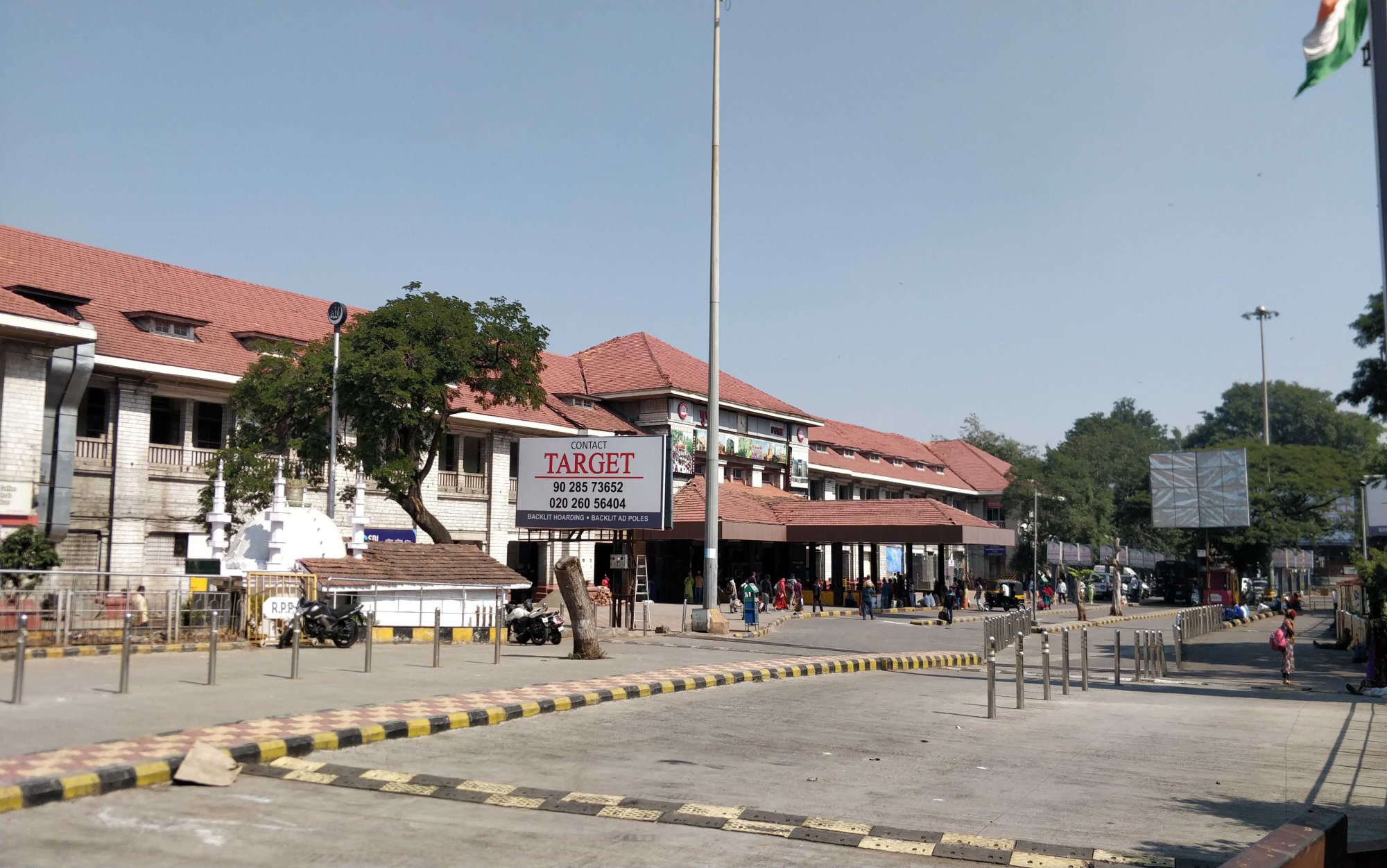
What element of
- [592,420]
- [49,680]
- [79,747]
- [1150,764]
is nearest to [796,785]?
[1150,764]

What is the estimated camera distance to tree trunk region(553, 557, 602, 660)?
1880cm

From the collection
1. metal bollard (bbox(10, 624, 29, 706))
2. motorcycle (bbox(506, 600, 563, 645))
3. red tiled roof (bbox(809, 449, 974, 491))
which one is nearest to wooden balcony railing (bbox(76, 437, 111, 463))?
motorcycle (bbox(506, 600, 563, 645))

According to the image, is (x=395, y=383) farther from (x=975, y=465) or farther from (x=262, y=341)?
(x=975, y=465)

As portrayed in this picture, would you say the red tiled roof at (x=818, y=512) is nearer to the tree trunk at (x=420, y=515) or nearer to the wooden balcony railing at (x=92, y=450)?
the tree trunk at (x=420, y=515)

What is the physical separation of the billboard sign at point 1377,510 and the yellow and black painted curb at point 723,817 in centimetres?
5641

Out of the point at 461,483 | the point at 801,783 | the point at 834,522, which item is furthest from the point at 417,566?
the point at 834,522

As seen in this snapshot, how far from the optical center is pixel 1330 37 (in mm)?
12094

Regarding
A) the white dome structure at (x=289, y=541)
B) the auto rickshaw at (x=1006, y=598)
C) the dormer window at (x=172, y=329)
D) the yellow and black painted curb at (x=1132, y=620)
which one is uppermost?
the dormer window at (x=172, y=329)

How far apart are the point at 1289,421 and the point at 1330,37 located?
390 ft

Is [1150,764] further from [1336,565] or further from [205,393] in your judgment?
[1336,565]

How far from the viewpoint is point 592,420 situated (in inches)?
1756

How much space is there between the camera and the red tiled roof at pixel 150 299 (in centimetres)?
2866

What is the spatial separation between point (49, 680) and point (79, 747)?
214 inches

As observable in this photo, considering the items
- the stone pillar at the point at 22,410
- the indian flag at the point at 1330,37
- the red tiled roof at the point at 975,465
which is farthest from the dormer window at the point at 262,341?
the red tiled roof at the point at 975,465
